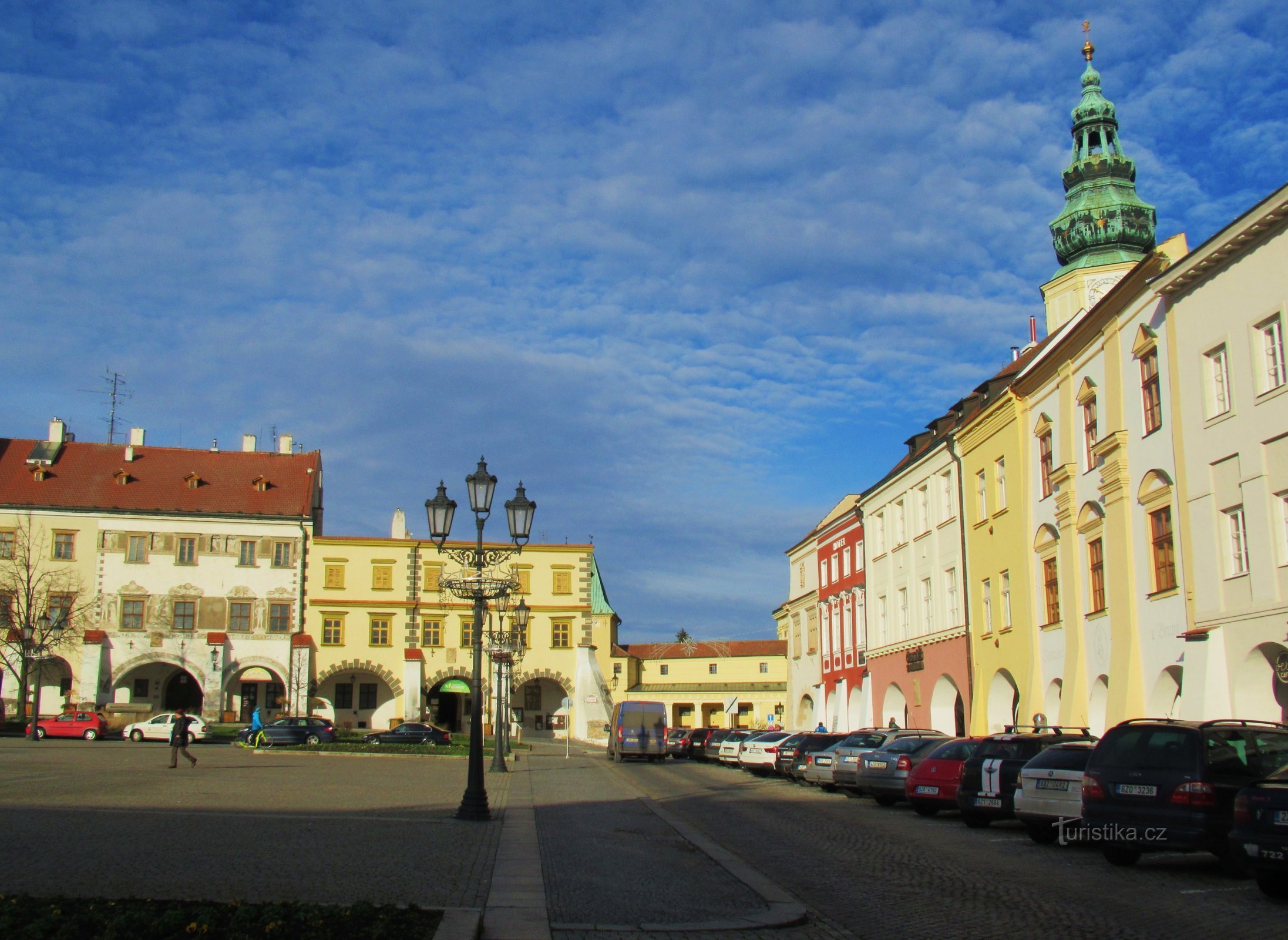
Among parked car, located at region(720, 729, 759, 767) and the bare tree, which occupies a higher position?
the bare tree

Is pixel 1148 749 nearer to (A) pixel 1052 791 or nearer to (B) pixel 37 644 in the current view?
(A) pixel 1052 791

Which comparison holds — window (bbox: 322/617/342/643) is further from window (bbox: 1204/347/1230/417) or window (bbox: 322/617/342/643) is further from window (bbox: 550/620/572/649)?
window (bbox: 1204/347/1230/417)

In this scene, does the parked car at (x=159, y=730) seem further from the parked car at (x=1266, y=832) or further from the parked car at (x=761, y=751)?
the parked car at (x=1266, y=832)

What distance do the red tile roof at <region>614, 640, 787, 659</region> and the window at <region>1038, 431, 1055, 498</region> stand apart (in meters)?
53.9

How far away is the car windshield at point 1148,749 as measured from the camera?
1320 cm

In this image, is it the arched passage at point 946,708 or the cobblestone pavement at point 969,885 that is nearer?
the cobblestone pavement at point 969,885

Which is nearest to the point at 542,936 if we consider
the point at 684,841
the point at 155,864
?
the point at 155,864

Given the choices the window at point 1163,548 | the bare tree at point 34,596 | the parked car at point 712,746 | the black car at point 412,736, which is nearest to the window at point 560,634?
the black car at point 412,736

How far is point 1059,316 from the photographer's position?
171ft

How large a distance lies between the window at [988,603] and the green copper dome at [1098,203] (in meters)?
19.8

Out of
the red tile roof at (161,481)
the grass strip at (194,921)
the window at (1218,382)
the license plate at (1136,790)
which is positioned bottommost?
the grass strip at (194,921)

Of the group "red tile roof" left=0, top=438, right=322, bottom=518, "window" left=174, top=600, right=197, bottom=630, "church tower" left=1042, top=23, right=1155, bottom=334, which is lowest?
"window" left=174, top=600, right=197, bottom=630

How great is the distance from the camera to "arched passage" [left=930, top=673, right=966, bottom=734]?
4109cm

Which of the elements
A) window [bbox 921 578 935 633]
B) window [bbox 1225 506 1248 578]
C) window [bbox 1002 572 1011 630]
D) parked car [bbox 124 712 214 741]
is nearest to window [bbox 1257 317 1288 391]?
window [bbox 1225 506 1248 578]
